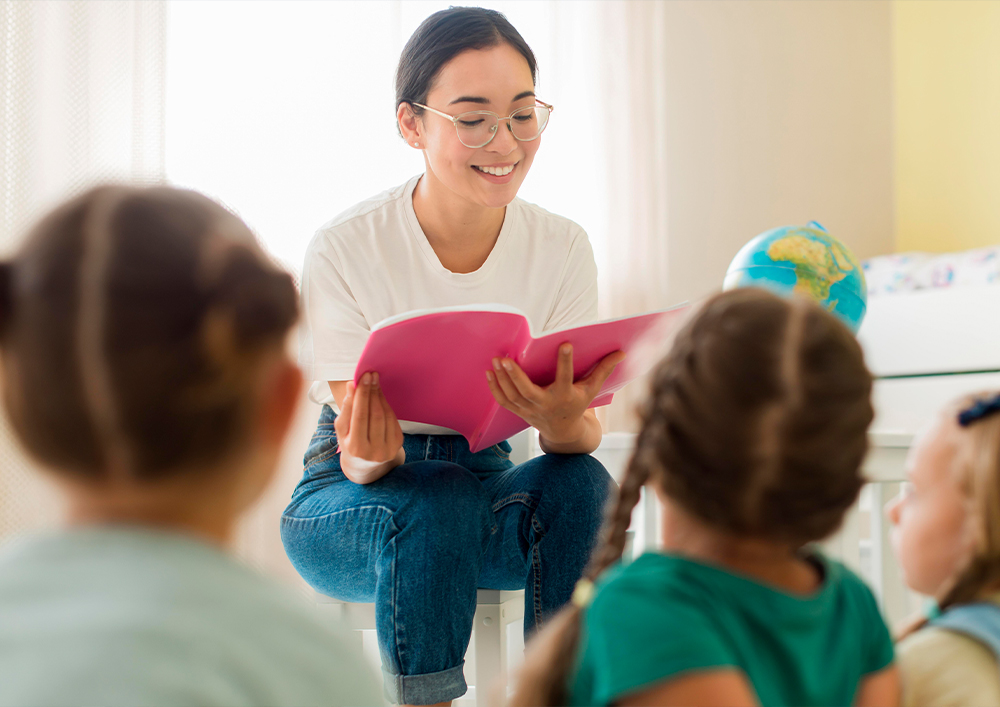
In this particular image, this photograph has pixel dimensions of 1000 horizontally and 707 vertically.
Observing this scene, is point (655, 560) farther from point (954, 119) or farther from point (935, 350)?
point (954, 119)

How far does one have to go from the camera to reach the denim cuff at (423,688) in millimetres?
902

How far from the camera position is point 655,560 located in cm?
50

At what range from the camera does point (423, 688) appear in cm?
90

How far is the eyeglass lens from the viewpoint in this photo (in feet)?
4.17

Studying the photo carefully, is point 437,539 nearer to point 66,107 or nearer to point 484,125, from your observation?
point 484,125

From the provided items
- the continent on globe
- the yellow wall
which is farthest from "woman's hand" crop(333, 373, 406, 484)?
the yellow wall

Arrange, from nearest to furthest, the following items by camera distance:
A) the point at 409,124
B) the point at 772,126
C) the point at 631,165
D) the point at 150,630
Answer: the point at 150,630 → the point at 409,124 → the point at 631,165 → the point at 772,126

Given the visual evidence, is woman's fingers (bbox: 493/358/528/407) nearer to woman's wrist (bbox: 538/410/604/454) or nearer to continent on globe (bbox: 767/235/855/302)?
woman's wrist (bbox: 538/410/604/454)

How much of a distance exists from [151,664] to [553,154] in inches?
90.0

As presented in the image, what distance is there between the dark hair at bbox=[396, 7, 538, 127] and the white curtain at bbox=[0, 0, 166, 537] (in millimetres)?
704

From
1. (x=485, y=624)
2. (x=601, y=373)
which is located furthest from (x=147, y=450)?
(x=485, y=624)

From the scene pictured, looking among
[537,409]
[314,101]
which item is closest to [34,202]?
[314,101]

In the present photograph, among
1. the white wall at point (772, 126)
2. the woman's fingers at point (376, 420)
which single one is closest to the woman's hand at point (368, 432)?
the woman's fingers at point (376, 420)

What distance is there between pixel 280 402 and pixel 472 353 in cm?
51
